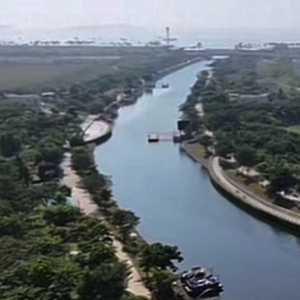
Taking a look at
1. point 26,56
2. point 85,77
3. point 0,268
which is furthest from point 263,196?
point 26,56

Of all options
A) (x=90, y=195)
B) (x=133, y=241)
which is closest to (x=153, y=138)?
(x=90, y=195)

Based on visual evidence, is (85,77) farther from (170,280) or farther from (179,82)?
(170,280)

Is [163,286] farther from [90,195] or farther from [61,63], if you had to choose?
[61,63]

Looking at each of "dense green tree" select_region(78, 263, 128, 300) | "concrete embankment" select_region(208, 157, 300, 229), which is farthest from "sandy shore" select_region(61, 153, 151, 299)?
"concrete embankment" select_region(208, 157, 300, 229)

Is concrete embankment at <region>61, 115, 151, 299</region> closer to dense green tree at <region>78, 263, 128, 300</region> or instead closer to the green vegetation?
dense green tree at <region>78, 263, 128, 300</region>

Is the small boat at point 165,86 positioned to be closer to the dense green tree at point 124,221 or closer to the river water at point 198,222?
the river water at point 198,222
